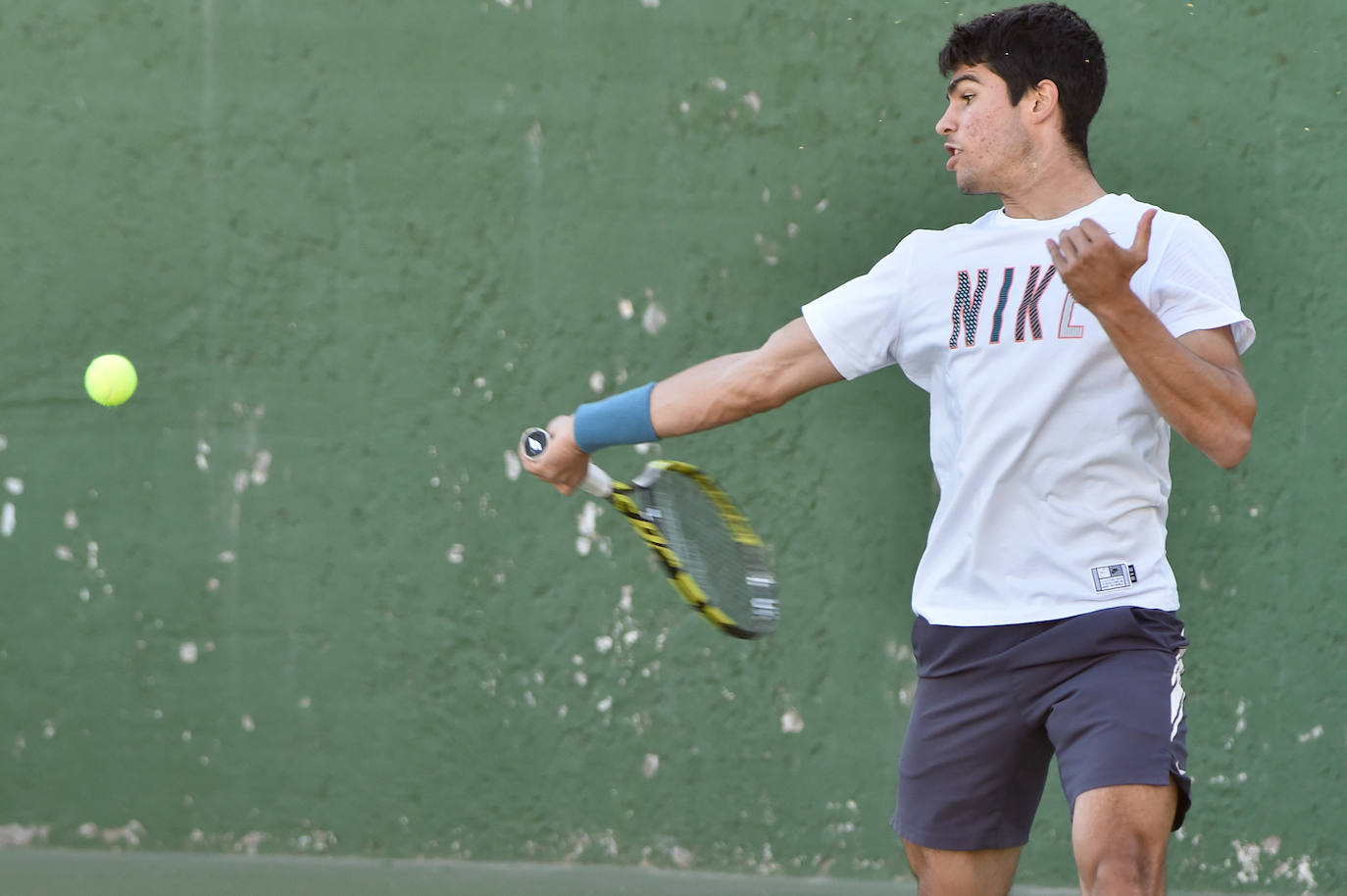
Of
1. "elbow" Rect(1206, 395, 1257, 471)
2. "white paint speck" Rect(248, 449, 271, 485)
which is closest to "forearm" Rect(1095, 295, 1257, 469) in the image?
"elbow" Rect(1206, 395, 1257, 471)

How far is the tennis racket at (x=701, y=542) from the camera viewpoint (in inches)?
99.3

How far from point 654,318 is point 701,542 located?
94 centimetres

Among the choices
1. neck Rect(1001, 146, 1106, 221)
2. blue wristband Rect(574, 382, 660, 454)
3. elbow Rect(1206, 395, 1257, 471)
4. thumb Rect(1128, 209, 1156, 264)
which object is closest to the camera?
thumb Rect(1128, 209, 1156, 264)

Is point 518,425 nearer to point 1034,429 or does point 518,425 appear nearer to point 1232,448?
point 1034,429

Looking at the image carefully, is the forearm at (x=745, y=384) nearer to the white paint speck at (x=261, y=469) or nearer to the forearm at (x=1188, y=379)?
the forearm at (x=1188, y=379)

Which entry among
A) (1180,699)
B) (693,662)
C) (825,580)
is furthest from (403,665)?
(1180,699)

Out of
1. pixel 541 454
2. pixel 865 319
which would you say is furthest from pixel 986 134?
pixel 541 454

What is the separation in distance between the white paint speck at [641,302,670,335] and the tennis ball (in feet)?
3.99

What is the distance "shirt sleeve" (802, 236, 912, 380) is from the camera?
2221 millimetres

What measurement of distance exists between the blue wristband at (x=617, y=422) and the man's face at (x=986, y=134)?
0.60m

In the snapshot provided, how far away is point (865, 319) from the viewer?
7.30 ft

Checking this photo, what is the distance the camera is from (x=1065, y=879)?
3.38 meters

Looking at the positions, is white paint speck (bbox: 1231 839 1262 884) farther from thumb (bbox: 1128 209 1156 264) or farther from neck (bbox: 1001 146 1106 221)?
thumb (bbox: 1128 209 1156 264)

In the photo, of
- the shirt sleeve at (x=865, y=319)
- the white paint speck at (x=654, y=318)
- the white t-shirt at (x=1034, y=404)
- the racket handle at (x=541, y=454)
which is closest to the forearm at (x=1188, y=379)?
the white t-shirt at (x=1034, y=404)
